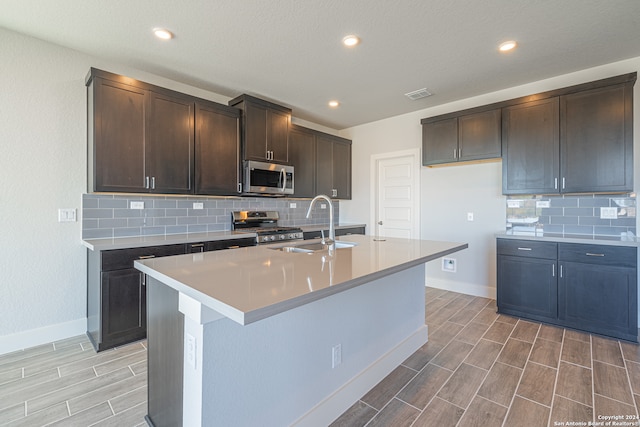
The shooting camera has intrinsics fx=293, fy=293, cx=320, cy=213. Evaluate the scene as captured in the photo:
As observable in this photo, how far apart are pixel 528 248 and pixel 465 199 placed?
1058 millimetres

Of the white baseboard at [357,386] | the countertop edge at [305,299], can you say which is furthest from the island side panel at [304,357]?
the countertop edge at [305,299]

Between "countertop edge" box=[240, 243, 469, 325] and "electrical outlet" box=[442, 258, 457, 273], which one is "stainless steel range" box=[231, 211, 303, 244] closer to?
"electrical outlet" box=[442, 258, 457, 273]

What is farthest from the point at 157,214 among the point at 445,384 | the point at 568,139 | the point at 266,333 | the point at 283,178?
the point at 568,139

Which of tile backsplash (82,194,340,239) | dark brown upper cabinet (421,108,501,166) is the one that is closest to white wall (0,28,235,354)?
tile backsplash (82,194,340,239)

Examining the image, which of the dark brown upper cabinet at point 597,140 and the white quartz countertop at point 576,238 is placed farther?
the dark brown upper cabinet at point 597,140

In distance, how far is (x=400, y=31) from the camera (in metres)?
2.37

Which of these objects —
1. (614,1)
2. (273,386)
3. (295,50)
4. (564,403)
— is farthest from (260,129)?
(564,403)

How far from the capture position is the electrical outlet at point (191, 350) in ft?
3.67

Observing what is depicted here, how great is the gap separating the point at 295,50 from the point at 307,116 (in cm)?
202

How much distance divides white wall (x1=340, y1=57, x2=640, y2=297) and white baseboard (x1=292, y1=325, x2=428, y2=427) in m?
1.94

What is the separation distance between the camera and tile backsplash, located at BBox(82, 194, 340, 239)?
2.80 meters

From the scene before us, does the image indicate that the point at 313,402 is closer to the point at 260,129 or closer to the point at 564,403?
the point at 564,403

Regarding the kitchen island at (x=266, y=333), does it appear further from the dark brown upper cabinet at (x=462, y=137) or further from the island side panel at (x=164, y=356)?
the dark brown upper cabinet at (x=462, y=137)

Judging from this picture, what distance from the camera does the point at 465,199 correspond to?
13.0 feet
